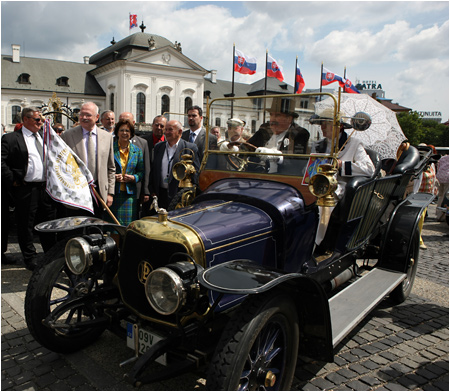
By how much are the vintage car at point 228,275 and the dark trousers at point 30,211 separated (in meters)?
1.06

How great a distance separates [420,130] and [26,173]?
6679 cm

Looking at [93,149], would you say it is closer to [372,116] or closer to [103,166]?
[103,166]

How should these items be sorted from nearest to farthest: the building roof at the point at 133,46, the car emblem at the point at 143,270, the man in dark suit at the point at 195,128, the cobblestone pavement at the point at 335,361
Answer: the car emblem at the point at 143,270 < the cobblestone pavement at the point at 335,361 < the man in dark suit at the point at 195,128 < the building roof at the point at 133,46

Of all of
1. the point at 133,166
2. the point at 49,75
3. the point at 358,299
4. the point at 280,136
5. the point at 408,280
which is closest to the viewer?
the point at 358,299

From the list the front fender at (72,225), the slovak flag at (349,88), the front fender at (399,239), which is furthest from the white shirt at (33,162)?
the slovak flag at (349,88)

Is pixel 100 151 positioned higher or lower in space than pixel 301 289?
higher

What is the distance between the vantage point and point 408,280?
471cm

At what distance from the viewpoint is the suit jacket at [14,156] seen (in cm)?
477

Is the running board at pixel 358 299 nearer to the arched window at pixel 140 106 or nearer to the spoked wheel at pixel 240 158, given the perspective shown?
the spoked wheel at pixel 240 158

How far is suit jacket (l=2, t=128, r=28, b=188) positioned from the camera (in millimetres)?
4770

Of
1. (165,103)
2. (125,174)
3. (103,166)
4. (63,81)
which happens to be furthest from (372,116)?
(63,81)

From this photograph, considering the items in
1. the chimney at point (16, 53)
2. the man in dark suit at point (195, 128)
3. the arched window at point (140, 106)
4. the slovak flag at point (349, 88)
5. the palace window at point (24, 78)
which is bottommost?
the man in dark suit at point (195, 128)

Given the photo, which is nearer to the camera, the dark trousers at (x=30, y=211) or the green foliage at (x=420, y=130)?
the dark trousers at (x=30, y=211)

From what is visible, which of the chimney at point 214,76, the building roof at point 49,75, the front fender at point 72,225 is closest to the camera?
the front fender at point 72,225
